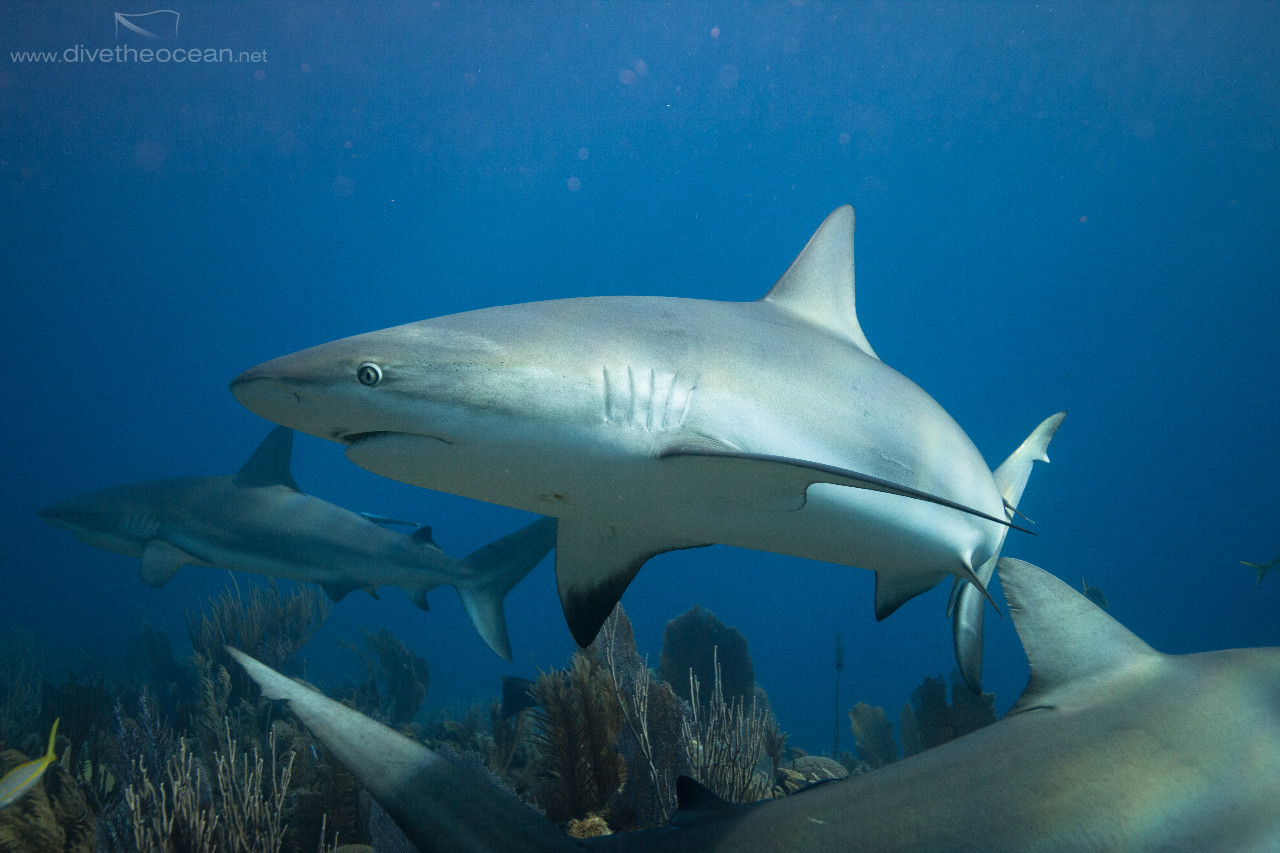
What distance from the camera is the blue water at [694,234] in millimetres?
40562

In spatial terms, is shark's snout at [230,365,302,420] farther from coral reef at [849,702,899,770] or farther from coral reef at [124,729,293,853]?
coral reef at [849,702,899,770]

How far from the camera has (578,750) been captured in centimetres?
368

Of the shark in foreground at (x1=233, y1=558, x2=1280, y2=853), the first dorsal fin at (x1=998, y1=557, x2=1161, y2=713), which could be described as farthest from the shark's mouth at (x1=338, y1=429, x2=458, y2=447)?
the first dorsal fin at (x1=998, y1=557, x2=1161, y2=713)

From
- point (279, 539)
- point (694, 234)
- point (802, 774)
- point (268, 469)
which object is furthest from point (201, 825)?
point (694, 234)

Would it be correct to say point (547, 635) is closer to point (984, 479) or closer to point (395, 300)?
point (395, 300)

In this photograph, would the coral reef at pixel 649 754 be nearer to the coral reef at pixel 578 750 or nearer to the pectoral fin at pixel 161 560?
the coral reef at pixel 578 750

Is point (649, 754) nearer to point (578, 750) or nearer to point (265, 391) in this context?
point (578, 750)

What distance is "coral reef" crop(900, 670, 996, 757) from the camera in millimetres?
5555

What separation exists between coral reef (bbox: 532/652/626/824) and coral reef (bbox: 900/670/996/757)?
342 centimetres

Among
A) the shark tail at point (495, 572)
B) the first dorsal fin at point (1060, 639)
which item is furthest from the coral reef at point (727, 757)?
the shark tail at point (495, 572)

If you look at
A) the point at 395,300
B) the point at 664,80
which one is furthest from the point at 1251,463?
the point at 395,300

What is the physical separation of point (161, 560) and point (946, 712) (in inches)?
346

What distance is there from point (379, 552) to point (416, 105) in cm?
5303

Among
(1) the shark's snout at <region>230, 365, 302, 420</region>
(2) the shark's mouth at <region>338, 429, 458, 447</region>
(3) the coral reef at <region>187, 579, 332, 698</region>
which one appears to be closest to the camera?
A: (1) the shark's snout at <region>230, 365, 302, 420</region>
